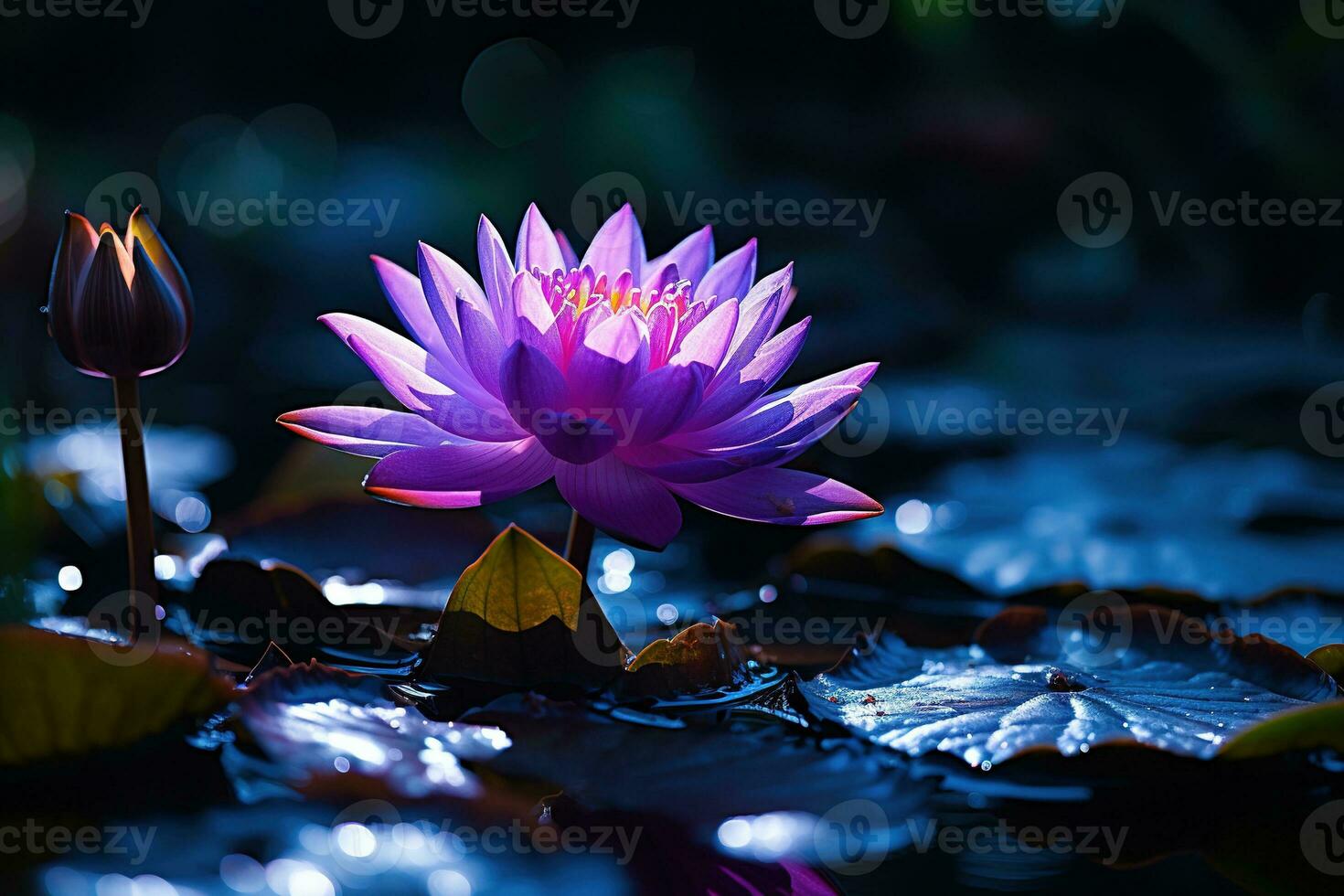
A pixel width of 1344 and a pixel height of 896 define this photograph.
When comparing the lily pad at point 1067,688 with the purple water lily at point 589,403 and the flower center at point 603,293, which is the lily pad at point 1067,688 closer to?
the purple water lily at point 589,403

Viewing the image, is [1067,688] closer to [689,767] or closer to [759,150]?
[689,767]

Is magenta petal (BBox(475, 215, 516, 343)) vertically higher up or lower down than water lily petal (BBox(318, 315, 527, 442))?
higher up

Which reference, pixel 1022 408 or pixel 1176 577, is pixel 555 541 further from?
pixel 1022 408

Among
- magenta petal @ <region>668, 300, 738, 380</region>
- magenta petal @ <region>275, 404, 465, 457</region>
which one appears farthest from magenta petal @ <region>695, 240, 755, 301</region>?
magenta petal @ <region>275, 404, 465, 457</region>

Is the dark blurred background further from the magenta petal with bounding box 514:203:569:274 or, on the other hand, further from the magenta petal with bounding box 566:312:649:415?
the magenta petal with bounding box 566:312:649:415

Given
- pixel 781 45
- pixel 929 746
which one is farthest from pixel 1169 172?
pixel 929 746

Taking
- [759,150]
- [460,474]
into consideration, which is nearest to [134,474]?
[460,474]

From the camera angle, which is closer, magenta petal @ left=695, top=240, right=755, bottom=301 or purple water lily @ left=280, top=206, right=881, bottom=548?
purple water lily @ left=280, top=206, right=881, bottom=548
